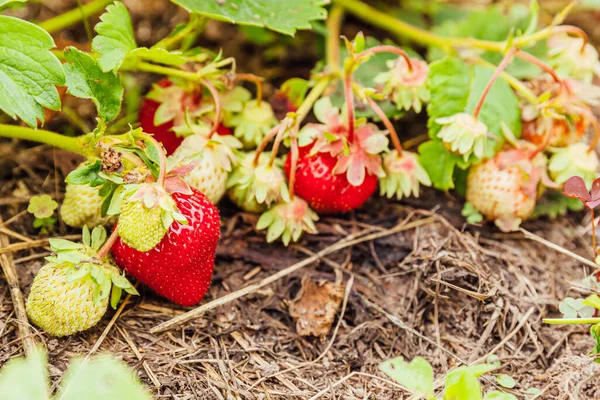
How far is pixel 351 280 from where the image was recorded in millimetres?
1765

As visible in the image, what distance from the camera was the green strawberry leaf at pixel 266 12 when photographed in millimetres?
1724

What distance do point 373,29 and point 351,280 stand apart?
1.25 metres

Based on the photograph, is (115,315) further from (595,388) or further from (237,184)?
(595,388)

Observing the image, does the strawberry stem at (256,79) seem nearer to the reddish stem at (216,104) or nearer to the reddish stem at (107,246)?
the reddish stem at (216,104)

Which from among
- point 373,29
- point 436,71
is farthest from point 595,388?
point 373,29

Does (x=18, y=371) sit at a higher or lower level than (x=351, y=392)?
higher

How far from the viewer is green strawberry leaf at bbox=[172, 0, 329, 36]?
1724 millimetres

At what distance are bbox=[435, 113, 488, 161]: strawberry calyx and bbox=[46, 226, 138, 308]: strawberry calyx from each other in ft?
3.17

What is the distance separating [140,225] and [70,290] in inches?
9.4

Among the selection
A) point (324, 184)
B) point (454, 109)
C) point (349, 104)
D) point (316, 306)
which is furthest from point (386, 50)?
point (316, 306)

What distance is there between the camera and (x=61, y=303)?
1411 millimetres

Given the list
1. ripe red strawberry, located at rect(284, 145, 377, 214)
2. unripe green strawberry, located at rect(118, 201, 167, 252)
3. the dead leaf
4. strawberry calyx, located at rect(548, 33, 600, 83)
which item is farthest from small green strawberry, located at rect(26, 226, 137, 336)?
strawberry calyx, located at rect(548, 33, 600, 83)

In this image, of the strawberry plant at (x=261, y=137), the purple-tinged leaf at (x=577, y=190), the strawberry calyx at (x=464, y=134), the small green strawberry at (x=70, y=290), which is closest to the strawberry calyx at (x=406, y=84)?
the strawberry plant at (x=261, y=137)

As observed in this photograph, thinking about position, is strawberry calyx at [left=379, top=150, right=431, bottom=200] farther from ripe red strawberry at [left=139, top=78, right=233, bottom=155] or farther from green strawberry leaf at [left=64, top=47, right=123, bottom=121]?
green strawberry leaf at [left=64, top=47, right=123, bottom=121]
